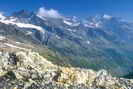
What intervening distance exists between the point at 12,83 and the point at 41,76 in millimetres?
6361

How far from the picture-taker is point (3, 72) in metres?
45.0

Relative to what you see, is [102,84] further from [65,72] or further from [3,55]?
[3,55]

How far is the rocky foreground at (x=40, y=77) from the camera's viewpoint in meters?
39.8

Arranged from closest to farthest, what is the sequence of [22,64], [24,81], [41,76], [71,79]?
[24,81] → [41,76] → [71,79] → [22,64]

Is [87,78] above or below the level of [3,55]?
below

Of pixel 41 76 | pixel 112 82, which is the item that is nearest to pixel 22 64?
pixel 41 76

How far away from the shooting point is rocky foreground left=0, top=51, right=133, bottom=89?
3978 centimetres

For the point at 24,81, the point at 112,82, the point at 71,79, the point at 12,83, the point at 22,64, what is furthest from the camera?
the point at 112,82

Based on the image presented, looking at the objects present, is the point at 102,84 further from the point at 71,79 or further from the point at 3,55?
the point at 3,55

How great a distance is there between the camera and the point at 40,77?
43.3 m

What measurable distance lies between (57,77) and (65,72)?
279 cm

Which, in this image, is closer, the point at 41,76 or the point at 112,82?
the point at 41,76

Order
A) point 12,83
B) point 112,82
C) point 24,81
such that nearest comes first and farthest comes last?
point 12,83
point 24,81
point 112,82

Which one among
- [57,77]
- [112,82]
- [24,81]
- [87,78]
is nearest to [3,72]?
[24,81]
